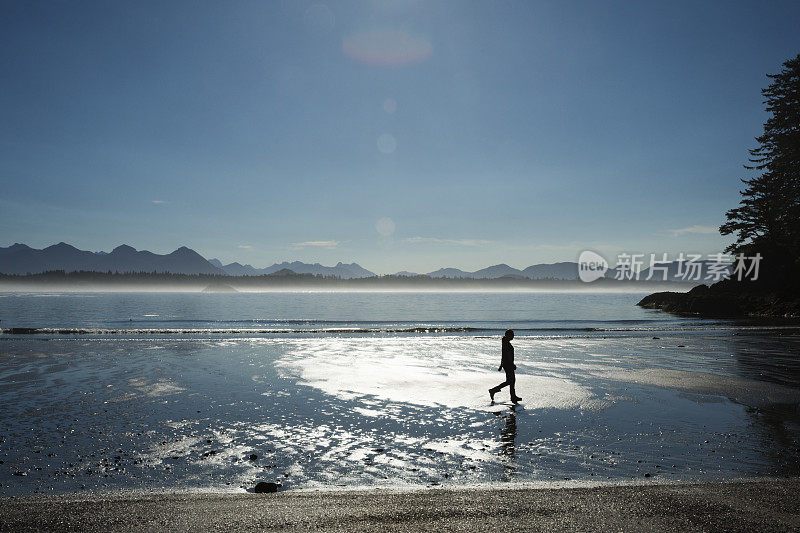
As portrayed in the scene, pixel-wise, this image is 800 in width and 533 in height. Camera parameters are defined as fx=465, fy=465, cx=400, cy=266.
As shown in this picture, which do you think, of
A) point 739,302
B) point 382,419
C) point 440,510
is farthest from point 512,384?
point 739,302

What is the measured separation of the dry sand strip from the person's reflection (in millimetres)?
1528

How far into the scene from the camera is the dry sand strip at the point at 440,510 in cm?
620

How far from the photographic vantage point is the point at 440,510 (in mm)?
6664

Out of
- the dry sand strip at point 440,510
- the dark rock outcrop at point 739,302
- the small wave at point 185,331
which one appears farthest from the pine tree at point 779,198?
the dry sand strip at point 440,510

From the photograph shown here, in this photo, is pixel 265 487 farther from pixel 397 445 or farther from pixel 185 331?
pixel 185 331

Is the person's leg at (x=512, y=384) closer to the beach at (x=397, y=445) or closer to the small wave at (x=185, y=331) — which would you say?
the beach at (x=397, y=445)

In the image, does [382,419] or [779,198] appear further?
[779,198]

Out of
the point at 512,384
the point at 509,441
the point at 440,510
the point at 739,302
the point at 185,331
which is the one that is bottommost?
the point at 185,331

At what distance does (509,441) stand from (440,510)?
4569 mm

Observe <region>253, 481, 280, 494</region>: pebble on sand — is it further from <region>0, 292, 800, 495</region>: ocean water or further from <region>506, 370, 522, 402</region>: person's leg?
<region>506, 370, 522, 402</region>: person's leg

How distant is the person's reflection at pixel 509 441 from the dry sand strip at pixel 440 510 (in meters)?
1.53

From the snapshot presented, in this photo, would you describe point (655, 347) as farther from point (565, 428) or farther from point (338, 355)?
point (565, 428)

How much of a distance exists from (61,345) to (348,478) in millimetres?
32249

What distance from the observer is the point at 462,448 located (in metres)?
10.3
